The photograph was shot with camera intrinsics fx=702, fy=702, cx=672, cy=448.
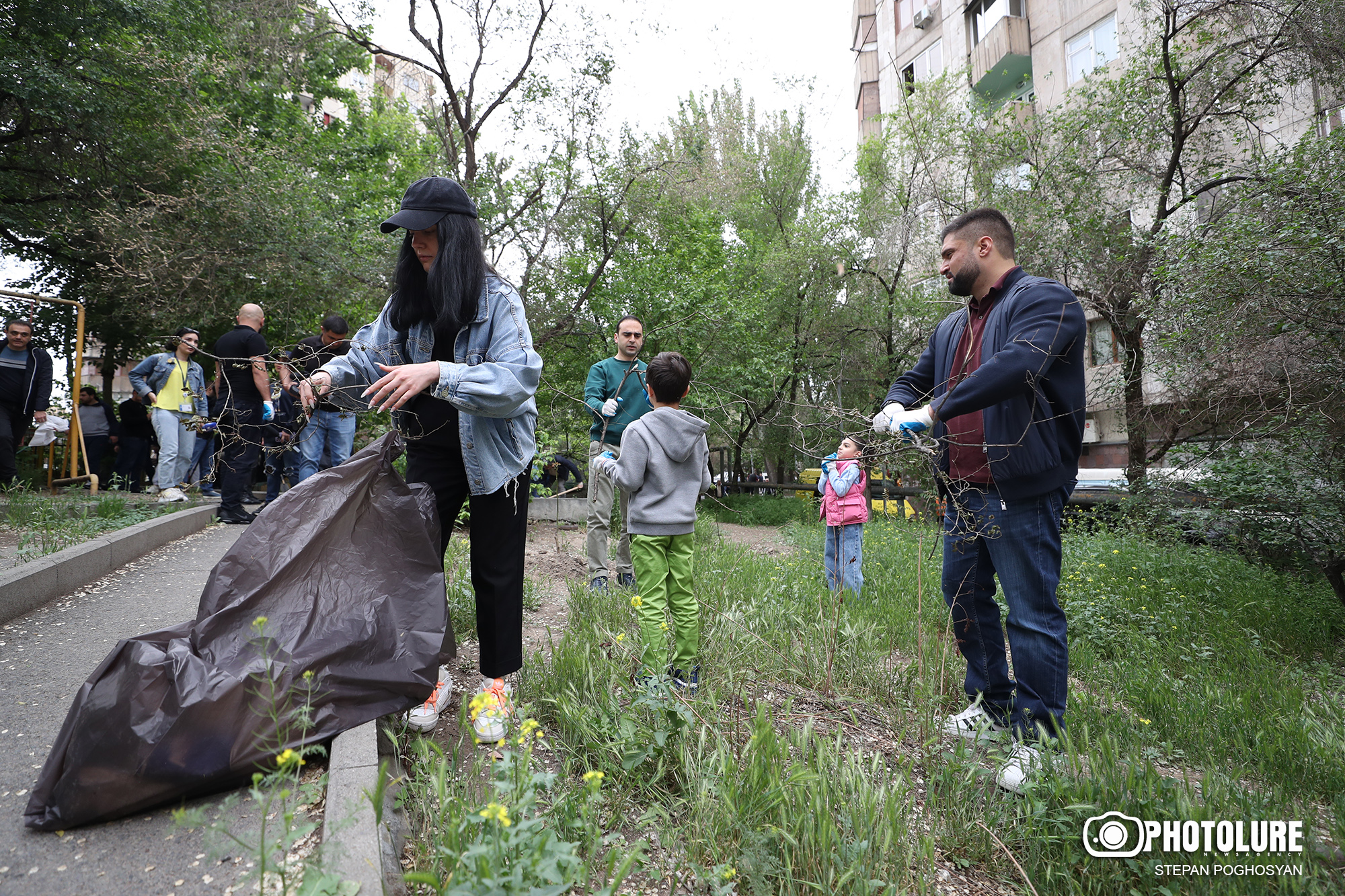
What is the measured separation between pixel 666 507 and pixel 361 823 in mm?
2026

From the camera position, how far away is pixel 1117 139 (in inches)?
372

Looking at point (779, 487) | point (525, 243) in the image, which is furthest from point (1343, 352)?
point (779, 487)

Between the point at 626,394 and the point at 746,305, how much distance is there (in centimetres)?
919

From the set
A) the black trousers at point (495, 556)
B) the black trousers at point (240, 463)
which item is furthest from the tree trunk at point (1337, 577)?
the black trousers at point (240, 463)

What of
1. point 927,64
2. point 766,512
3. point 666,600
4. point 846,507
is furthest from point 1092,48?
point 666,600

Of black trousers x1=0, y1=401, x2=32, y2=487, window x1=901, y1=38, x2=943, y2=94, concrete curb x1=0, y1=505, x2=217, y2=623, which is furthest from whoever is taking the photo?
window x1=901, y1=38, x2=943, y2=94

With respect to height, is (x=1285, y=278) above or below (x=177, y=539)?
above

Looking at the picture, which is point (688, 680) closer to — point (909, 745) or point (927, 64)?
point (909, 745)

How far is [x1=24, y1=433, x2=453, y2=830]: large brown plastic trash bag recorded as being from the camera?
1834 millimetres

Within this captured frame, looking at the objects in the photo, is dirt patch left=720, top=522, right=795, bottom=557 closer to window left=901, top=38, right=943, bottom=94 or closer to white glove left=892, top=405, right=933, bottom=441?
white glove left=892, top=405, right=933, bottom=441

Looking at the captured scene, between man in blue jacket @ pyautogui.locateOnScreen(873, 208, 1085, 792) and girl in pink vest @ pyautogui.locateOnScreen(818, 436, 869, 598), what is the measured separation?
249 centimetres

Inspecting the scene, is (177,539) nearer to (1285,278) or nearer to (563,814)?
(563,814)

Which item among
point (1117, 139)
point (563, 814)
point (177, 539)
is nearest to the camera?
point (563, 814)

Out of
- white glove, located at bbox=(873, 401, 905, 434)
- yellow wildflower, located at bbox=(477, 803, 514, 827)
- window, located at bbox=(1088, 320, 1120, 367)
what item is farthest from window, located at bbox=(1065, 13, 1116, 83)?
yellow wildflower, located at bbox=(477, 803, 514, 827)
